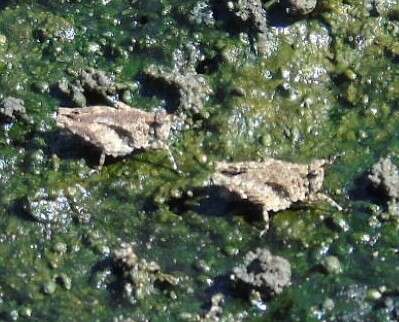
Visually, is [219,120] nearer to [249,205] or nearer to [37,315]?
[249,205]

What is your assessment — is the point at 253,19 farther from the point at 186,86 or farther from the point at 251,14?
the point at 186,86

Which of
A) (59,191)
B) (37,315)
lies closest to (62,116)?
(59,191)

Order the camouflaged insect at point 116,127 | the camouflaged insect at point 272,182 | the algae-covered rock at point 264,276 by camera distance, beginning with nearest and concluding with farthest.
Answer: the algae-covered rock at point 264,276
the camouflaged insect at point 272,182
the camouflaged insect at point 116,127

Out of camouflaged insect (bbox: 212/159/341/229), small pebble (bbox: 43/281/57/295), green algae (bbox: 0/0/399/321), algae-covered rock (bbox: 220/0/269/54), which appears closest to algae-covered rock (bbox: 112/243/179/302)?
green algae (bbox: 0/0/399/321)

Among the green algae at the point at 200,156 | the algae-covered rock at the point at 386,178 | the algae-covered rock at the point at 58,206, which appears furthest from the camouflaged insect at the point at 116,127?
the algae-covered rock at the point at 386,178

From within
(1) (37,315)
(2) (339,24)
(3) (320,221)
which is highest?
(2) (339,24)

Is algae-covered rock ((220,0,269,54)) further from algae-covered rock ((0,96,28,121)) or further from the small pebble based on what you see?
the small pebble

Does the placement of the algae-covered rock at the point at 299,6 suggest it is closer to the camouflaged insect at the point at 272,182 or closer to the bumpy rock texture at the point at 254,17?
the bumpy rock texture at the point at 254,17
